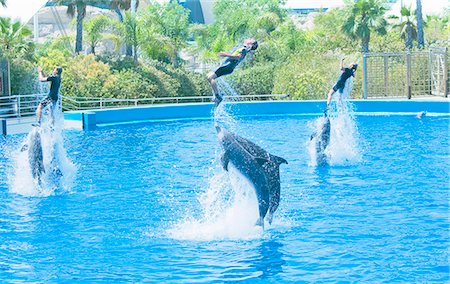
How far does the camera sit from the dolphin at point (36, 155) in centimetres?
1246

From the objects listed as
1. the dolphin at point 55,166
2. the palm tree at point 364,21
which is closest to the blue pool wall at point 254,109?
the dolphin at point 55,166

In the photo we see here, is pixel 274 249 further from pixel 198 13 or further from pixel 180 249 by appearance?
pixel 198 13

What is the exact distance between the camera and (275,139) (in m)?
18.8

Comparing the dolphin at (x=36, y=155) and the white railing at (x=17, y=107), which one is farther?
the white railing at (x=17, y=107)

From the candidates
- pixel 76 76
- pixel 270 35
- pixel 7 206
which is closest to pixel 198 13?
pixel 270 35

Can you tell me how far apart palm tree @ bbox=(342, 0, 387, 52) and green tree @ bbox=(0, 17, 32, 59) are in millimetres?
15291

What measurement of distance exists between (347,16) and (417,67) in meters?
12.1

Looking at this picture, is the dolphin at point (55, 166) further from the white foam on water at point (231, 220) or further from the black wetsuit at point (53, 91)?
the white foam on water at point (231, 220)

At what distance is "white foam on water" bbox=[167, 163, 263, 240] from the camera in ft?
31.9

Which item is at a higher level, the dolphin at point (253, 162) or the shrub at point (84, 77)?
the shrub at point (84, 77)

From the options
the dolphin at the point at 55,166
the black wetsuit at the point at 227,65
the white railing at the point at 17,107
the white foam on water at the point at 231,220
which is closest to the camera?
the black wetsuit at the point at 227,65

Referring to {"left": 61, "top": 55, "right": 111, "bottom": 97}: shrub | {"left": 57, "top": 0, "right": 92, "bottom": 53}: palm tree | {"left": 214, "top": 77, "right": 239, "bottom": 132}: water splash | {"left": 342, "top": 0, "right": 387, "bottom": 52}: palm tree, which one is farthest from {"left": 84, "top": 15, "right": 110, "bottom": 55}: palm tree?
{"left": 342, "top": 0, "right": 387, "bottom": 52}: palm tree

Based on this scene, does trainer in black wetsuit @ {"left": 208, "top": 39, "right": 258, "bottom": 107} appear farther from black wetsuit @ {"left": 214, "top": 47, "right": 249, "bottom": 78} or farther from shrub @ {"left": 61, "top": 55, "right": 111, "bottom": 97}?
shrub @ {"left": 61, "top": 55, "right": 111, "bottom": 97}

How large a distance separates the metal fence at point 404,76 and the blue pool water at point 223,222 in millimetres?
9921
